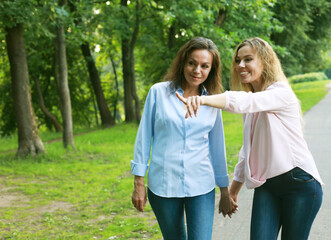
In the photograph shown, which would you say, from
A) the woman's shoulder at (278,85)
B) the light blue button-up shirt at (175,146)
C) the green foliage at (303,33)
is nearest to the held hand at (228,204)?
the light blue button-up shirt at (175,146)

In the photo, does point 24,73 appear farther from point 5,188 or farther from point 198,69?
point 198,69

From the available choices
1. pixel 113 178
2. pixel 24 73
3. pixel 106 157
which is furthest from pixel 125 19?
pixel 113 178

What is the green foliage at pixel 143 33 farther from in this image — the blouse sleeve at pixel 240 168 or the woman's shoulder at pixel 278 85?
the woman's shoulder at pixel 278 85

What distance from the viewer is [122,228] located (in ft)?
14.8

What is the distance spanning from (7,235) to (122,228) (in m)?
1.37

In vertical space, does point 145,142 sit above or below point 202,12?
below

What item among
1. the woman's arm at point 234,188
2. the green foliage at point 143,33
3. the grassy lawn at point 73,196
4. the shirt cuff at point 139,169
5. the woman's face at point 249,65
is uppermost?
the green foliage at point 143,33

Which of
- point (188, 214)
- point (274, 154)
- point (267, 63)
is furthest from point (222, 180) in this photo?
point (267, 63)

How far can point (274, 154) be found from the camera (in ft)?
7.69

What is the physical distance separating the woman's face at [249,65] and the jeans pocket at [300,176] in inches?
25.1

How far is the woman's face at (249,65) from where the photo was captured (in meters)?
2.48

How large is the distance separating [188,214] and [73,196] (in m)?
4.05

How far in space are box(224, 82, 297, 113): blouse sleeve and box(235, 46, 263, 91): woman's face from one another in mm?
151

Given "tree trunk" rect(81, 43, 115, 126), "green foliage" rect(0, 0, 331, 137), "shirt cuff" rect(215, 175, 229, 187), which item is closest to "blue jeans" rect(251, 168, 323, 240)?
"shirt cuff" rect(215, 175, 229, 187)
